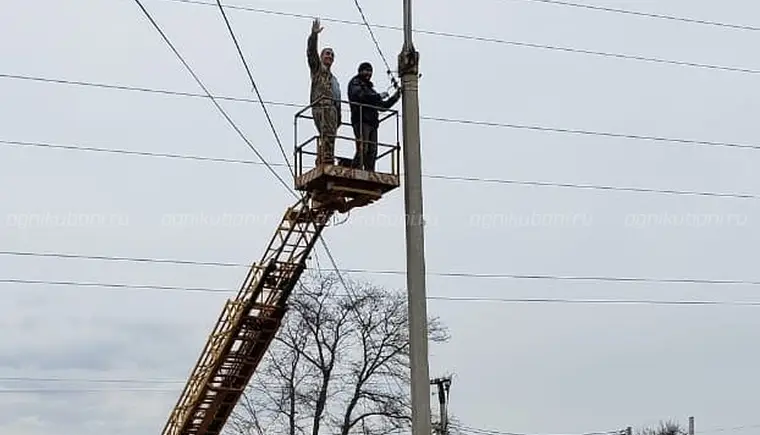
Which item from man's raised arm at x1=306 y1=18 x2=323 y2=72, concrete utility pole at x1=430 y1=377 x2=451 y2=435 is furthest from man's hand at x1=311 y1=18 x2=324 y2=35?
concrete utility pole at x1=430 y1=377 x2=451 y2=435

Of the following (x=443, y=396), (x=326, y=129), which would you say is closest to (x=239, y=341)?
(x=326, y=129)

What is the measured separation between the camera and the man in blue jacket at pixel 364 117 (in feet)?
53.5

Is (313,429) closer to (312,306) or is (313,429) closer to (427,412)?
(312,306)

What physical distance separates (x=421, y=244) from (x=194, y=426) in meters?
8.17

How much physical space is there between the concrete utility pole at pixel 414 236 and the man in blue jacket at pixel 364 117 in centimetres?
279

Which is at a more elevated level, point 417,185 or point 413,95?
point 413,95

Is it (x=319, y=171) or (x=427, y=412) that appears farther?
(x=319, y=171)

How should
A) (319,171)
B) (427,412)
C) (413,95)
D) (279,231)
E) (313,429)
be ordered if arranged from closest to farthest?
(427,412)
(413,95)
(319,171)
(279,231)
(313,429)

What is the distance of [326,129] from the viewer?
16.4 m

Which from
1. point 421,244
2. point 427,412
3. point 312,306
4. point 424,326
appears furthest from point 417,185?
point 312,306

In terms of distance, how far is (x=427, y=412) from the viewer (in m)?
12.4

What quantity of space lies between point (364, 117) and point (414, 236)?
3.83 metres

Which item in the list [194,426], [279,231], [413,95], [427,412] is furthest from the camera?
[194,426]

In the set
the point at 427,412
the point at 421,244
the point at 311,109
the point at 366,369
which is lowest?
the point at 427,412
